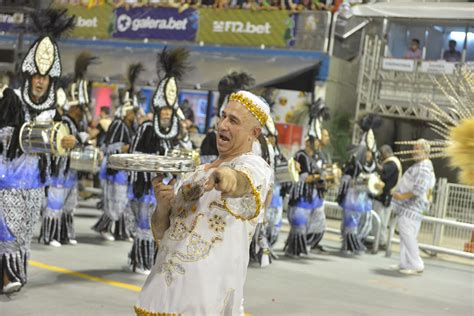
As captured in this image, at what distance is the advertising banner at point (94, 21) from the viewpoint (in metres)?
22.0

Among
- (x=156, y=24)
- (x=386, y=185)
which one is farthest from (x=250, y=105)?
(x=156, y=24)

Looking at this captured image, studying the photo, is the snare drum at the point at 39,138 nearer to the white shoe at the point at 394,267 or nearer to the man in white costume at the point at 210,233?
the man in white costume at the point at 210,233

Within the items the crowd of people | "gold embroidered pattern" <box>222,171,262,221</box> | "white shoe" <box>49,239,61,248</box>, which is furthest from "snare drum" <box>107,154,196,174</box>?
"white shoe" <box>49,239,61,248</box>

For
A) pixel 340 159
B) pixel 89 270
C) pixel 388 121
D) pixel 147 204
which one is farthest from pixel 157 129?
pixel 388 121

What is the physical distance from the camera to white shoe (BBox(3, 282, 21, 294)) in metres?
6.94

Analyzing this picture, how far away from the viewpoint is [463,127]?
410cm

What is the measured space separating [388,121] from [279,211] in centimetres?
864

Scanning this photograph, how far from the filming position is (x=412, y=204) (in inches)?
420

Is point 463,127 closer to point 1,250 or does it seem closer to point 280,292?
point 1,250

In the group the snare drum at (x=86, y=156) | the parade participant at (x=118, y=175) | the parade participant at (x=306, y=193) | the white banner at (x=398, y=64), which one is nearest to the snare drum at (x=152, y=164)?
the snare drum at (x=86, y=156)

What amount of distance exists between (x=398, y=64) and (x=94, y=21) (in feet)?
28.3

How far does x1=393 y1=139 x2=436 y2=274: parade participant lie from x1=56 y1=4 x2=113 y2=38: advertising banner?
13.0 meters

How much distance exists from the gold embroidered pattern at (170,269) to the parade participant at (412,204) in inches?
274

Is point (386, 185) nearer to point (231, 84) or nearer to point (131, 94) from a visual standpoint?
point (131, 94)
